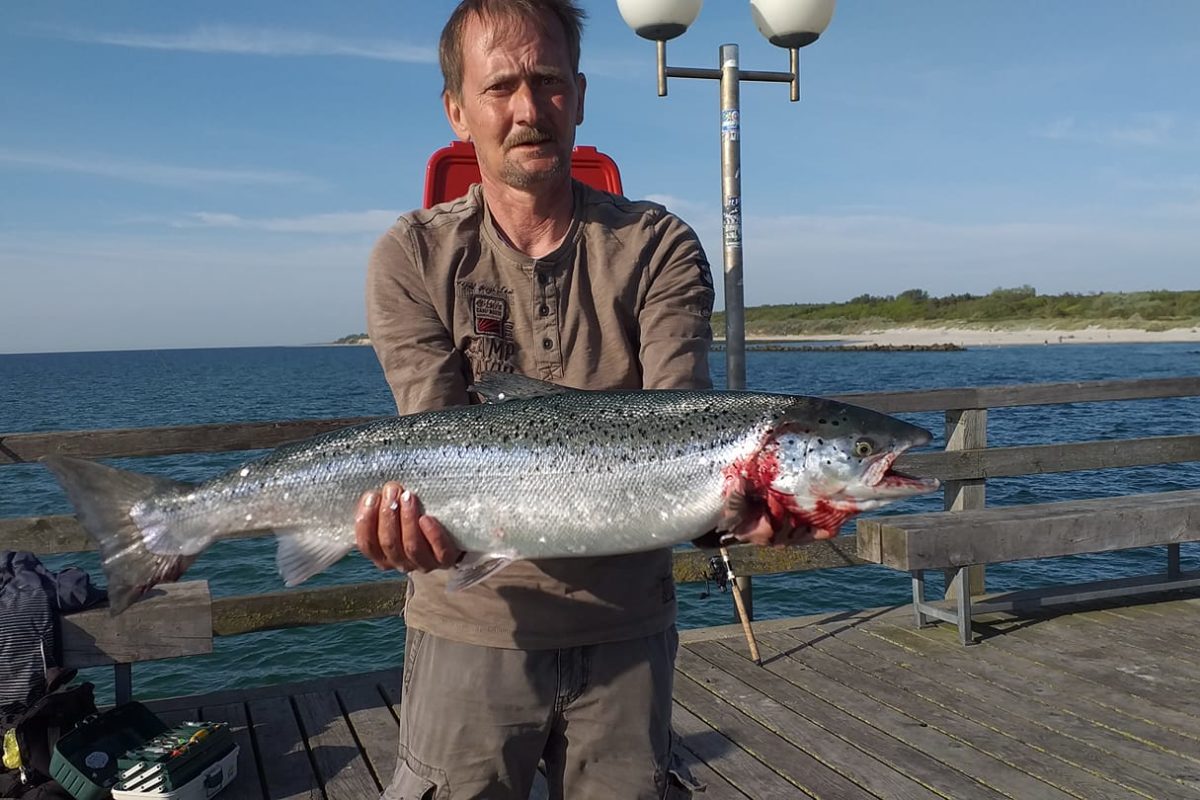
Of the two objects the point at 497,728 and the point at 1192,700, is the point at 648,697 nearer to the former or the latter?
the point at 497,728

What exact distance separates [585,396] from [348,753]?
114 inches

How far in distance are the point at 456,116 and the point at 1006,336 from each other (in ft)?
442

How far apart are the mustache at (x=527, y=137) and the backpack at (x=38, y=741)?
11.0 feet

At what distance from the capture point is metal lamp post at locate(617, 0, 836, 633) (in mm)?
6035

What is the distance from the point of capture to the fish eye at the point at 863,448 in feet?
9.36

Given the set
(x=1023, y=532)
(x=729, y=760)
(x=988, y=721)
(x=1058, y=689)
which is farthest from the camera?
(x=1023, y=532)

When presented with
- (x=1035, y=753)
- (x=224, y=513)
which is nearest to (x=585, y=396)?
(x=224, y=513)

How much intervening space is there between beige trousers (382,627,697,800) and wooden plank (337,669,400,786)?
6.34ft

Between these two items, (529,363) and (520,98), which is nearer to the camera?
(520,98)

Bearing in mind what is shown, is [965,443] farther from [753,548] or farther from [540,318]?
[540,318]

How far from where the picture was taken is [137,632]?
13.5 feet

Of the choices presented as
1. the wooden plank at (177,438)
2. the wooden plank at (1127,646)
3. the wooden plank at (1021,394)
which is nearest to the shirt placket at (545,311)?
the wooden plank at (177,438)

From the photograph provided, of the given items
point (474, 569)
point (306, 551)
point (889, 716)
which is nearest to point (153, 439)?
point (306, 551)

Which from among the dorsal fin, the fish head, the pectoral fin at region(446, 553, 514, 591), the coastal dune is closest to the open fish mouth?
the fish head
